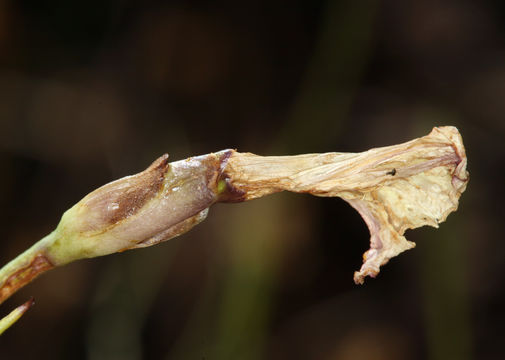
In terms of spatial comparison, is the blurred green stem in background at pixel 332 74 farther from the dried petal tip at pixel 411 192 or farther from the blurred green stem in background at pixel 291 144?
the dried petal tip at pixel 411 192

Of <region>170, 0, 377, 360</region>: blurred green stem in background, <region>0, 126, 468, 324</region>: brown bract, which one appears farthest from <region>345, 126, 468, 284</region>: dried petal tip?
<region>170, 0, 377, 360</region>: blurred green stem in background

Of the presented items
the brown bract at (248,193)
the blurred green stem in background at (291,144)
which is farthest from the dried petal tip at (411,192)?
the blurred green stem in background at (291,144)

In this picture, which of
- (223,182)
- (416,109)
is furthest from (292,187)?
(416,109)

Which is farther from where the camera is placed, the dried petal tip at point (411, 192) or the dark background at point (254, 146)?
the dark background at point (254, 146)

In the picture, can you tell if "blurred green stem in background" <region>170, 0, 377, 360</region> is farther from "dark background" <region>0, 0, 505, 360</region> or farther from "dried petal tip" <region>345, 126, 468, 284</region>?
"dried petal tip" <region>345, 126, 468, 284</region>

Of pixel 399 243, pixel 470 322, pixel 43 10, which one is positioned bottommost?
pixel 470 322

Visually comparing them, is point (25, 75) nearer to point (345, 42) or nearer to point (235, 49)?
point (235, 49)

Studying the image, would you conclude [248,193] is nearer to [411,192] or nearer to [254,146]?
[411,192]
